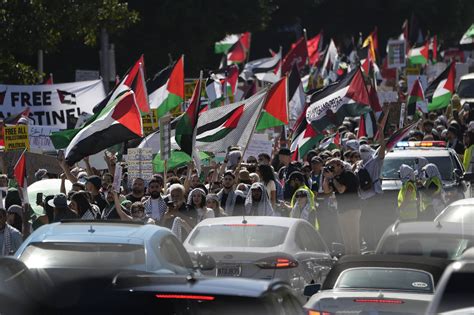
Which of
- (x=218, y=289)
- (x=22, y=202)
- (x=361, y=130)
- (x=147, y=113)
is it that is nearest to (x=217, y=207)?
(x=22, y=202)

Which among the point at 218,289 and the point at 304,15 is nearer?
the point at 218,289

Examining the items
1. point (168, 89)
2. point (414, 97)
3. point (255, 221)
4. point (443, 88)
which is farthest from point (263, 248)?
point (443, 88)

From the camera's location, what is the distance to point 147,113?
23.0 meters

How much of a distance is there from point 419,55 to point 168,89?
28.4 meters

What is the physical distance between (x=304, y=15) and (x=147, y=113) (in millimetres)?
55257

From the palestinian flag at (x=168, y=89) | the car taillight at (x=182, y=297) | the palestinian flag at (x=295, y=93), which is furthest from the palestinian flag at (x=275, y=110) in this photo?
the car taillight at (x=182, y=297)

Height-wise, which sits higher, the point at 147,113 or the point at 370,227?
the point at 147,113

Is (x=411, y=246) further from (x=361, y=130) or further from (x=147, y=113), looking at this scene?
(x=361, y=130)

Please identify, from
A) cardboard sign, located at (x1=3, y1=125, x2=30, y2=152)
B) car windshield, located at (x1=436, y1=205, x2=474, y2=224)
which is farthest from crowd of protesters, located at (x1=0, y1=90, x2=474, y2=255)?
car windshield, located at (x1=436, y1=205, x2=474, y2=224)

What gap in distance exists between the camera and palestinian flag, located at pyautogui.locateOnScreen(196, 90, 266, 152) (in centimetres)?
2122

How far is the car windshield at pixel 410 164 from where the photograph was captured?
79.2 feet

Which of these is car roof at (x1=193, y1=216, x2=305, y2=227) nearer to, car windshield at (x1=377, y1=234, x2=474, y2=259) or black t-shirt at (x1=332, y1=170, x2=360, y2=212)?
car windshield at (x1=377, y1=234, x2=474, y2=259)

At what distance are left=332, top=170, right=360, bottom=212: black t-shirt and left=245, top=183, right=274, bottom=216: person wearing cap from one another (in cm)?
208

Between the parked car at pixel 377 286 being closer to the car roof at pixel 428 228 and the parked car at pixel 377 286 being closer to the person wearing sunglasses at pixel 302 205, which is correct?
the car roof at pixel 428 228
